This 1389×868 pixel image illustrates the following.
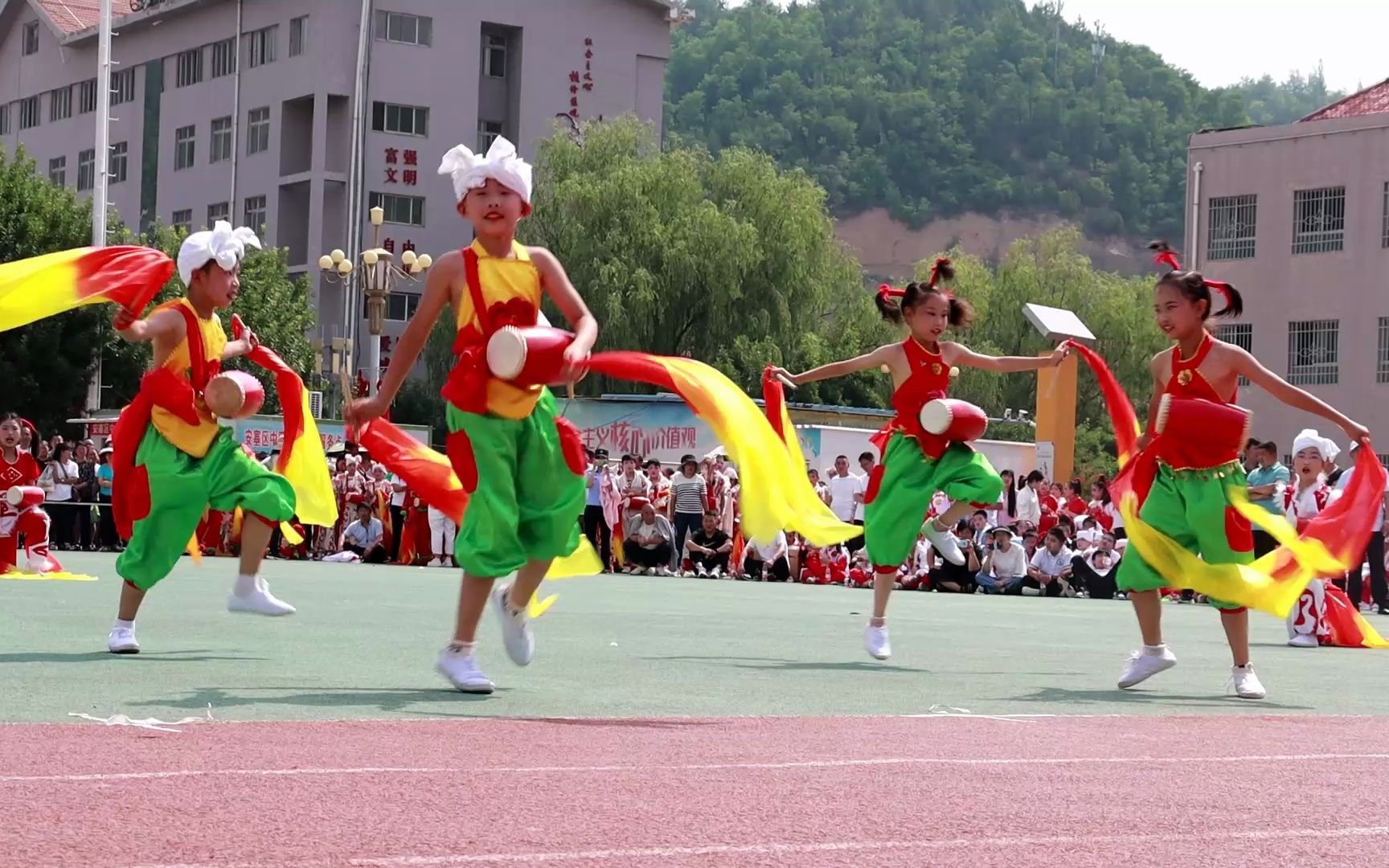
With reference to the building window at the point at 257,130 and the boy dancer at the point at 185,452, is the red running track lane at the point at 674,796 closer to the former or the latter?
the boy dancer at the point at 185,452

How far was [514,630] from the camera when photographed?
7.95 meters

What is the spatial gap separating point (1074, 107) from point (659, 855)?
137 m

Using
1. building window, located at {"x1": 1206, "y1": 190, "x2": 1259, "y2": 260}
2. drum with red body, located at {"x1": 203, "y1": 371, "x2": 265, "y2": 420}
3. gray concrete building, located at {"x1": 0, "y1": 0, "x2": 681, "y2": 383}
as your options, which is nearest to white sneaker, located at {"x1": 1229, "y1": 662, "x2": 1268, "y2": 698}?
drum with red body, located at {"x1": 203, "y1": 371, "x2": 265, "y2": 420}

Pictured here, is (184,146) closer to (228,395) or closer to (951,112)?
(228,395)

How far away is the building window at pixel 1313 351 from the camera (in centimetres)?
4834

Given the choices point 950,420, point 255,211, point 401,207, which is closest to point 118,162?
point 255,211

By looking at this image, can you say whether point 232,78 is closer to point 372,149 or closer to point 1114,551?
Answer: point 372,149

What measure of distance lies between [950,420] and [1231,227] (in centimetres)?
4067

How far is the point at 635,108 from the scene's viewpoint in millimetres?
70250

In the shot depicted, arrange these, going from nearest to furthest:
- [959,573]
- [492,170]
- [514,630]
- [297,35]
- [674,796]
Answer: [674,796] → [492,170] → [514,630] → [959,573] → [297,35]

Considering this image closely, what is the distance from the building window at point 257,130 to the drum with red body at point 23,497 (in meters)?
52.1

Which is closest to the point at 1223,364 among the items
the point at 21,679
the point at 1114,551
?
the point at 21,679

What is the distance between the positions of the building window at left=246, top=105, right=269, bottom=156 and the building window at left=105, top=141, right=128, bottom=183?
318 inches

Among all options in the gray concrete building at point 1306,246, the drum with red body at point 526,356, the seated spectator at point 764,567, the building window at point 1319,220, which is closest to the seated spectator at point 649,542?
the seated spectator at point 764,567
